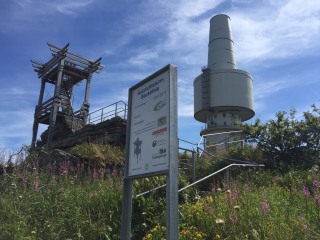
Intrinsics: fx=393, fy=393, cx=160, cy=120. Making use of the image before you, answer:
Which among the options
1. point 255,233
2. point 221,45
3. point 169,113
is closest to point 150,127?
point 169,113

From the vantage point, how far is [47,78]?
29.6 m

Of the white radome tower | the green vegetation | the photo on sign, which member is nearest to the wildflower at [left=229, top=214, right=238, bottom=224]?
the green vegetation

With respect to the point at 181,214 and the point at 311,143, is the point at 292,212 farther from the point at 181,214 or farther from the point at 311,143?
the point at 311,143

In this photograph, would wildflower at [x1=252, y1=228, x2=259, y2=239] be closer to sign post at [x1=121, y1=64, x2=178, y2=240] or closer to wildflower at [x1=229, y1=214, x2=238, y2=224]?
wildflower at [x1=229, y1=214, x2=238, y2=224]

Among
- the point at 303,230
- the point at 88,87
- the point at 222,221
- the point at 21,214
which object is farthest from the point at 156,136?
the point at 88,87

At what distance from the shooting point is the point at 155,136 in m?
4.06

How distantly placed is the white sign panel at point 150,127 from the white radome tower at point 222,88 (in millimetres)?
24266

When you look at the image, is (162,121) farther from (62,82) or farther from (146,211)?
(62,82)

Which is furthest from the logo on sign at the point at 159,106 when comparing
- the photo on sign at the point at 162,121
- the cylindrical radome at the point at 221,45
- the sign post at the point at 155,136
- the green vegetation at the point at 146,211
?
the cylindrical radome at the point at 221,45

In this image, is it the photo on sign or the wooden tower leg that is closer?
the photo on sign

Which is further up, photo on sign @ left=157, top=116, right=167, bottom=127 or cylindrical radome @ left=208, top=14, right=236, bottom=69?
cylindrical radome @ left=208, top=14, right=236, bottom=69

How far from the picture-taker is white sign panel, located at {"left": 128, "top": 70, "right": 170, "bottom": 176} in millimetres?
3930

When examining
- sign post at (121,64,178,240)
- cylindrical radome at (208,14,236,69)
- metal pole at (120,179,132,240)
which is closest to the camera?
sign post at (121,64,178,240)

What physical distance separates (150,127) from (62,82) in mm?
25550
